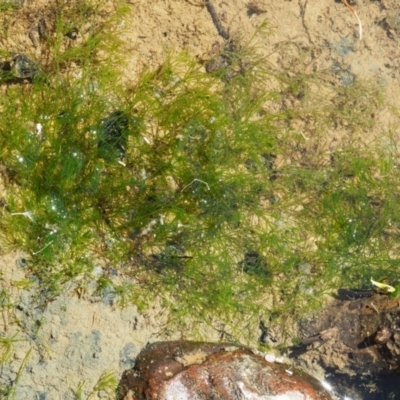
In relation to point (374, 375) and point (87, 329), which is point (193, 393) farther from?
point (374, 375)

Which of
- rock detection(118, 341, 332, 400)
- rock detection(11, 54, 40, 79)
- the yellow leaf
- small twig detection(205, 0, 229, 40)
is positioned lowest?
rock detection(118, 341, 332, 400)

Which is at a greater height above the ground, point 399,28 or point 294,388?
point 399,28

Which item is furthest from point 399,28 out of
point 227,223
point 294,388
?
point 294,388

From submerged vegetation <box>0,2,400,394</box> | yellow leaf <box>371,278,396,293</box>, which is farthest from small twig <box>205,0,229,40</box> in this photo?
yellow leaf <box>371,278,396,293</box>

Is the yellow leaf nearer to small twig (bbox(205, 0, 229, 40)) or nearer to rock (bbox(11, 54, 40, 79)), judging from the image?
small twig (bbox(205, 0, 229, 40))

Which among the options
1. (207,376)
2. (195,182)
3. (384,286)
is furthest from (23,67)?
(384,286)

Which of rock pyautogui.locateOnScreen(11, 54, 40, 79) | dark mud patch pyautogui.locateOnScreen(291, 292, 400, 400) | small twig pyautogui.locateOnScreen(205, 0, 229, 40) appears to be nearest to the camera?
rock pyautogui.locateOnScreen(11, 54, 40, 79)
